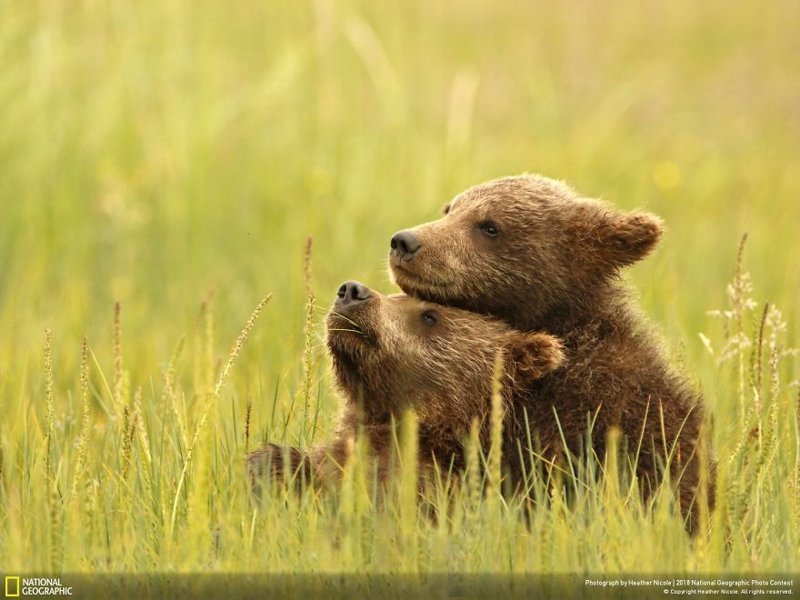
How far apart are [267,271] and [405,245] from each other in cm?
329

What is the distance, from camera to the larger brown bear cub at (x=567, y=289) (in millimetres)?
4617

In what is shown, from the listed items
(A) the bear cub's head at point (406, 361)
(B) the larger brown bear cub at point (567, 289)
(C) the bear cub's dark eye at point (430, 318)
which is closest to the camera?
(B) the larger brown bear cub at point (567, 289)

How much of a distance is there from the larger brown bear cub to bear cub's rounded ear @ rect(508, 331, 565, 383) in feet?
0.42

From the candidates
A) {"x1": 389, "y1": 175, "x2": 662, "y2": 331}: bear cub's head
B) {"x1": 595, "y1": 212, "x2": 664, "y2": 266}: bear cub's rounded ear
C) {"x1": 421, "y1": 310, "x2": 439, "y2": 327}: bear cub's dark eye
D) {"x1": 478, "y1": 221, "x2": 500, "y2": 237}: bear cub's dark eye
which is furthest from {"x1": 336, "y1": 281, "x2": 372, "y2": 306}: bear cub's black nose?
{"x1": 595, "y1": 212, "x2": 664, "y2": 266}: bear cub's rounded ear

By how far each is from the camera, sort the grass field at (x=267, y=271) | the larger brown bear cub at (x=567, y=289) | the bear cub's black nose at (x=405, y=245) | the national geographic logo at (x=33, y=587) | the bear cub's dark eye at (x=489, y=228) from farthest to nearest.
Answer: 1. the bear cub's dark eye at (x=489, y=228)
2. the bear cub's black nose at (x=405, y=245)
3. the larger brown bear cub at (x=567, y=289)
4. the grass field at (x=267, y=271)
5. the national geographic logo at (x=33, y=587)

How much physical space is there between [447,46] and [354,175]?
9.81 m

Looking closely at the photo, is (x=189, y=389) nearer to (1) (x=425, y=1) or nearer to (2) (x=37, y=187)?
(2) (x=37, y=187)

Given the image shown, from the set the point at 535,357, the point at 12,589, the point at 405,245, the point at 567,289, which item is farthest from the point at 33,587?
the point at 567,289

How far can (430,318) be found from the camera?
509cm

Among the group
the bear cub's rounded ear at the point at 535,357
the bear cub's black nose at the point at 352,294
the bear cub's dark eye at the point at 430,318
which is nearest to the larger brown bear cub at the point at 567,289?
the bear cub's rounded ear at the point at 535,357

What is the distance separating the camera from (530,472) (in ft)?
14.6

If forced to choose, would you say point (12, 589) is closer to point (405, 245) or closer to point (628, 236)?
point (405, 245)

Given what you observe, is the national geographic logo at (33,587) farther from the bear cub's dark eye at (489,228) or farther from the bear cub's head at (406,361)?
the bear cub's dark eye at (489,228)

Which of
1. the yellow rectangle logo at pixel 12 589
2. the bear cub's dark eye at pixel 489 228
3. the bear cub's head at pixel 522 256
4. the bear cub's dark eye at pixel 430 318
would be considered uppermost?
the bear cub's dark eye at pixel 489 228
